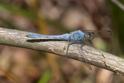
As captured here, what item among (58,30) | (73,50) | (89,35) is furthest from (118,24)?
(73,50)

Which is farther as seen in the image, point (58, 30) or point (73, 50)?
point (58, 30)

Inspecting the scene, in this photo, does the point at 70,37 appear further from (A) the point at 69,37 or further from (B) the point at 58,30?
→ (B) the point at 58,30

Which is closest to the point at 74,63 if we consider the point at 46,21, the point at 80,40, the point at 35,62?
the point at 35,62

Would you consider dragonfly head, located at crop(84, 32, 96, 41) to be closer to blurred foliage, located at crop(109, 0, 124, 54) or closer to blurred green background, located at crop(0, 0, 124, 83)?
blurred green background, located at crop(0, 0, 124, 83)

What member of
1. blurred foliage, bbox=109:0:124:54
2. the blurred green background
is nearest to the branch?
the blurred green background

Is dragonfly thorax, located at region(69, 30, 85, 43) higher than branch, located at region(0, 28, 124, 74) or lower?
higher
